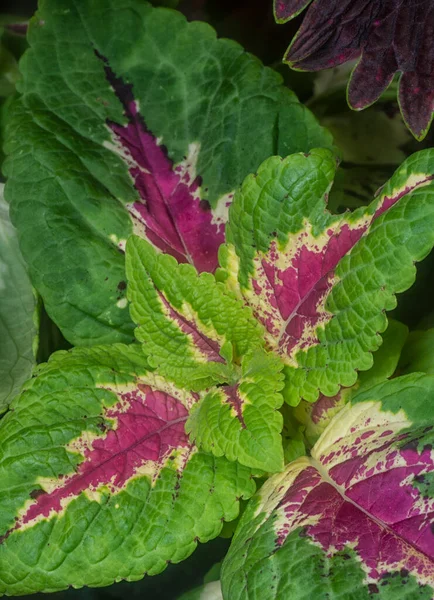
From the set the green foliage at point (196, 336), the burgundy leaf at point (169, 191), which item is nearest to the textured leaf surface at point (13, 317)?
the green foliage at point (196, 336)

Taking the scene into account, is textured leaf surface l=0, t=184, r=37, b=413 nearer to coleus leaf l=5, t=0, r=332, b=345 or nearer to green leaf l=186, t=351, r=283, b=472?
coleus leaf l=5, t=0, r=332, b=345

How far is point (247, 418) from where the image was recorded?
568 millimetres

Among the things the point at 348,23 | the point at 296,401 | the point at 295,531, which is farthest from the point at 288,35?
the point at 295,531

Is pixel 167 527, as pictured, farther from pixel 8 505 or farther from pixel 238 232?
pixel 238 232

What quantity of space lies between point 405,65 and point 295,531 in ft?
1.10

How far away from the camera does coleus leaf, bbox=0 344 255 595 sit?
56 cm

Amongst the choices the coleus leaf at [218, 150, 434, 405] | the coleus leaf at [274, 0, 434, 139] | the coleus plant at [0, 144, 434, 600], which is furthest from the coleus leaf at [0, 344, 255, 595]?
the coleus leaf at [274, 0, 434, 139]

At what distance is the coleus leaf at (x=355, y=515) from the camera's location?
47 centimetres

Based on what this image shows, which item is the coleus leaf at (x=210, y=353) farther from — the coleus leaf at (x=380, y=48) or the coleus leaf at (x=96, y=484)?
the coleus leaf at (x=380, y=48)

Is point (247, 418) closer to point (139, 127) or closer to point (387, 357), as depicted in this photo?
point (387, 357)

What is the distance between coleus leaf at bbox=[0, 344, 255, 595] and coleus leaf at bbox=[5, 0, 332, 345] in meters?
0.08

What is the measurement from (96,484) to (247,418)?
0.12 m

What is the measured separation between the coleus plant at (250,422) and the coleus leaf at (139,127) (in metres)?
0.09

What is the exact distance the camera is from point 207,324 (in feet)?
2.02
